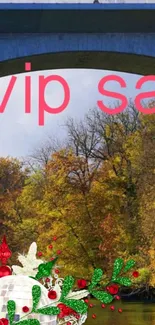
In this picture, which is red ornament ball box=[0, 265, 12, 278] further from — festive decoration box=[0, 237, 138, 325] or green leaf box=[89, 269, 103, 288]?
green leaf box=[89, 269, 103, 288]

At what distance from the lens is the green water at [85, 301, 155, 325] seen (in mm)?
10452

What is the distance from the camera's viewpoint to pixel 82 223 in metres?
14.8

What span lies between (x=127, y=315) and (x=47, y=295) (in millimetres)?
10123

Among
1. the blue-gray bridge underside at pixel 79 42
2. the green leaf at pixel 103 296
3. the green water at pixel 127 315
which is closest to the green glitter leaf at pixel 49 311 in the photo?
the green leaf at pixel 103 296

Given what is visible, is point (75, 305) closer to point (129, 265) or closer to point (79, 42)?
point (129, 265)


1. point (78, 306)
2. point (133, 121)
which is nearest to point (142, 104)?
point (133, 121)

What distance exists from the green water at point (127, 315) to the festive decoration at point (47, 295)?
807cm

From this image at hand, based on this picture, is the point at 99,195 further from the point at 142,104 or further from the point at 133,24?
the point at 133,24

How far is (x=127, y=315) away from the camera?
39.3 ft

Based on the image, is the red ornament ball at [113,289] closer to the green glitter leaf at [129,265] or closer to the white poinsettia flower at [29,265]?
the green glitter leaf at [129,265]

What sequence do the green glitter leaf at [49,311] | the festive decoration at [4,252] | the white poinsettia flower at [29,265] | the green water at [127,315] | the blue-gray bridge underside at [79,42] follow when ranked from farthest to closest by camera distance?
the green water at [127,315] → the blue-gray bridge underside at [79,42] → the white poinsettia flower at [29,265] → the festive decoration at [4,252] → the green glitter leaf at [49,311]

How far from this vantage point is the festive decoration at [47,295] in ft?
6.70

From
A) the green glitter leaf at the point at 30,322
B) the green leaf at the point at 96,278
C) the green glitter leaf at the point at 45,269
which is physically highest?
the green glitter leaf at the point at 45,269

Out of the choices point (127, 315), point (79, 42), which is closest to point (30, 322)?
point (79, 42)
